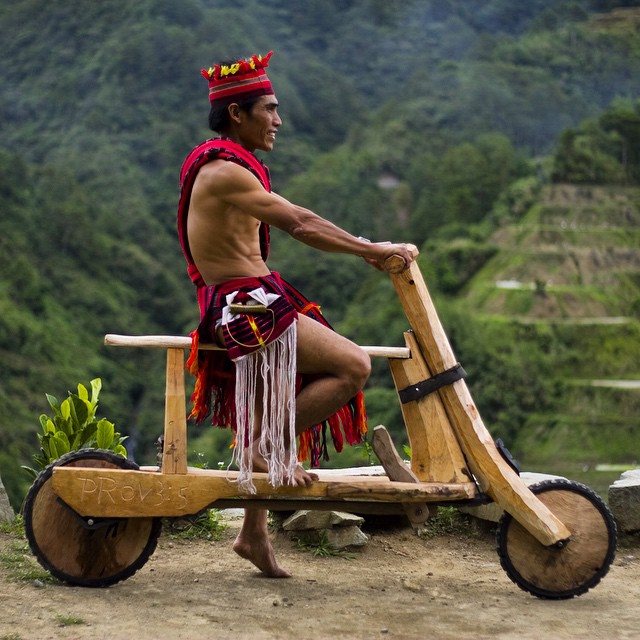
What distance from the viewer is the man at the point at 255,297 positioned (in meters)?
4.35

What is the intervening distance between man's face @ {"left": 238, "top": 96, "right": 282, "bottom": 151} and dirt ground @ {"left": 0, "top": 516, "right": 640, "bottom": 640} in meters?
1.69

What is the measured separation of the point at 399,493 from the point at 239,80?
1.64 meters

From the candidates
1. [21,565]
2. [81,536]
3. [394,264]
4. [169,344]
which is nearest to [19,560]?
[21,565]

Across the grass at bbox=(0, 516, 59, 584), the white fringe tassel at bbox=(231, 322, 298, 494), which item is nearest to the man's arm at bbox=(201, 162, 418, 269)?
the white fringe tassel at bbox=(231, 322, 298, 494)

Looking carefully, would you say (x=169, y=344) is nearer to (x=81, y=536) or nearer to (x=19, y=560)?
(x=81, y=536)

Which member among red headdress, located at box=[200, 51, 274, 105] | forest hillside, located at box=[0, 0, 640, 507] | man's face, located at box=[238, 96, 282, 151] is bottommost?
forest hillside, located at box=[0, 0, 640, 507]

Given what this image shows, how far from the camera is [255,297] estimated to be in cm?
439

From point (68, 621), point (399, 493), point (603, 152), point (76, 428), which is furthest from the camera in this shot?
point (603, 152)

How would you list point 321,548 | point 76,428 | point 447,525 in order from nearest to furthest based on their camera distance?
point 321,548
point 76,428
point 447,525

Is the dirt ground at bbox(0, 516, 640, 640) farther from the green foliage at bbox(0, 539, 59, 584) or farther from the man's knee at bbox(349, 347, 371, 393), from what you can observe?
the man's knee at bbox(349, 347, 371, 393)

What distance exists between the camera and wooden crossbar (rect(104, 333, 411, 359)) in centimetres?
427

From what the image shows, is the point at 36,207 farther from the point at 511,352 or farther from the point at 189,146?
the point at 511,352

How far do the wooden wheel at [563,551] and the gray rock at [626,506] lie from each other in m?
1.06

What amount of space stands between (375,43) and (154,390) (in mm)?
51192
